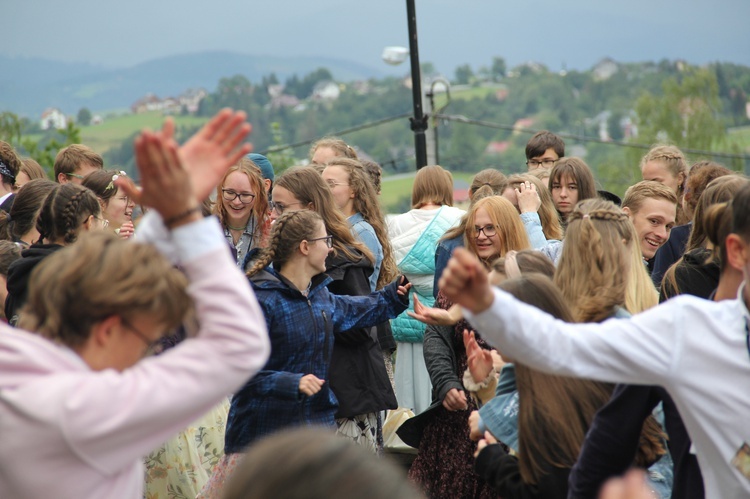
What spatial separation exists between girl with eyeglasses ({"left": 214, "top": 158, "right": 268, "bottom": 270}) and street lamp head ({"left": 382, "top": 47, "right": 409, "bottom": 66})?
7419 mm

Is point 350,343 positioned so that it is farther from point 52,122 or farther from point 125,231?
point 52,122

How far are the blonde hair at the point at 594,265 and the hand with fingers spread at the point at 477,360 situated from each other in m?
0.47

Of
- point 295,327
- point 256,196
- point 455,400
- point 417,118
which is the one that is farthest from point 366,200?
point 417,118

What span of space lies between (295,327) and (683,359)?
8.20 feet

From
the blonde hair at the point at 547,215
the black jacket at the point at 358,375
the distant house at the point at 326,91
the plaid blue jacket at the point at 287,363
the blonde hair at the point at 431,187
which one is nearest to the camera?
the plaid blue jacket at the point at 287,363

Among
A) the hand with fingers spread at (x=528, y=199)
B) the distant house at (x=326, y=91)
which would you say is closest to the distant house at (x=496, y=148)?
the distant house at (x=326, y=91)

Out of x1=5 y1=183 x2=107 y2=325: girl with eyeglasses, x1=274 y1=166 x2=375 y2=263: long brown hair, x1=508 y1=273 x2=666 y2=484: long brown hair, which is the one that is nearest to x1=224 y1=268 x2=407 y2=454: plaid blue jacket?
x1=274 y1=166 x2=375 y2=263: long brown hair

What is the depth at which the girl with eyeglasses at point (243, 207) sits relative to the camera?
6203 millimetres

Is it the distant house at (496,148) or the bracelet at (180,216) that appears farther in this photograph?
the distant house at (496,148)

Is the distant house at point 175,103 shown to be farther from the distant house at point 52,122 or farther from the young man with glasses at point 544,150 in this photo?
the young man with glasses at point 544,150

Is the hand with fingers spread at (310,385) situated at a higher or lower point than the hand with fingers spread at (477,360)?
lower

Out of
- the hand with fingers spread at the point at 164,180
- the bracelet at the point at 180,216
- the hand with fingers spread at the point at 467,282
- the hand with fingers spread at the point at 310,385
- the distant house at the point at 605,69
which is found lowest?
the distant house at the point at 605,69

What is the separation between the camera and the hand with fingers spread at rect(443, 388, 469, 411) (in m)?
4.55

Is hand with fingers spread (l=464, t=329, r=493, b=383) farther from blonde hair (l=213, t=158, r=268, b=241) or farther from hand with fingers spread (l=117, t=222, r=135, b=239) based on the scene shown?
hand with fingers spread (l=117, t=222, r=135, b=239)
